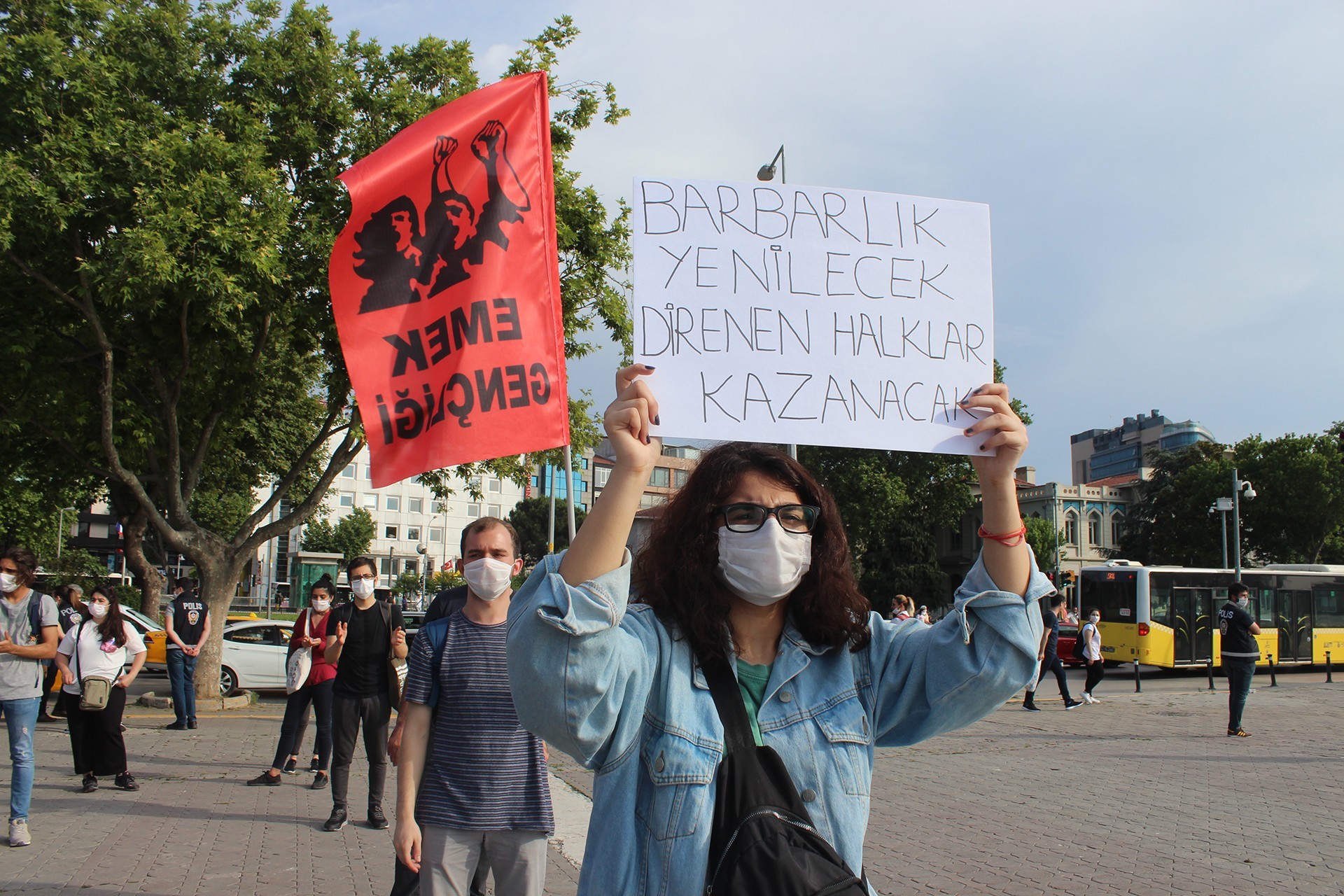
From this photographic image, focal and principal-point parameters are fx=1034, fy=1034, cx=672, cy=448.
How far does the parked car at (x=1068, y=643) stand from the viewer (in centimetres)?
2653

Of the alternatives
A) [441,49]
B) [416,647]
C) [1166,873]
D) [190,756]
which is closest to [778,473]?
[416,647]

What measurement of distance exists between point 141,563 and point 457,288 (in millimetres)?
19252

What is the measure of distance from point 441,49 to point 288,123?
241 cm

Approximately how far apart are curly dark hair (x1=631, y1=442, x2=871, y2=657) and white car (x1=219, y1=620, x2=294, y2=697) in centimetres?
1619

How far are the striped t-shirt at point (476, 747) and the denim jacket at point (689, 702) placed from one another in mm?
1766

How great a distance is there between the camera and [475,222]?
4.36 meters

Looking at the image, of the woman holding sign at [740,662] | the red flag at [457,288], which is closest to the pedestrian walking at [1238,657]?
the red flag at [457,288]

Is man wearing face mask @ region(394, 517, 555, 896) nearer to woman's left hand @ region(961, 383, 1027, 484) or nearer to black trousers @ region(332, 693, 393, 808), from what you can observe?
woman's left hand @ region(961, 383, 1027, 484)

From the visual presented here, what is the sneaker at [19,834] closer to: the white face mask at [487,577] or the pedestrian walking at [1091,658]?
the white face mask at [487,577]

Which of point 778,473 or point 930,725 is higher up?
point 778,473

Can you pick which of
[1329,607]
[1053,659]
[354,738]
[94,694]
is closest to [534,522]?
[1329,607]

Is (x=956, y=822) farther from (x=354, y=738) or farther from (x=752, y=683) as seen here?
(x=752, y=683)

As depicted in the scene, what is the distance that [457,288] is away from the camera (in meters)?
4.16

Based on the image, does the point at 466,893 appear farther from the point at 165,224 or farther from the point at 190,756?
the point at 165,224
